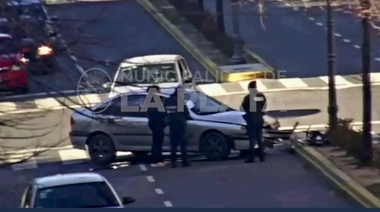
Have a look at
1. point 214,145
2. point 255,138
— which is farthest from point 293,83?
point 214,145

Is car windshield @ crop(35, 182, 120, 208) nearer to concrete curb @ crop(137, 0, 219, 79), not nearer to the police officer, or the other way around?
the police officer

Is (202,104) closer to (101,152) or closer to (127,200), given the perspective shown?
(101,152)

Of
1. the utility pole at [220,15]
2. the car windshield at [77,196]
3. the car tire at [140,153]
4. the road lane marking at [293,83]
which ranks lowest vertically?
the car windshield at [77,196]

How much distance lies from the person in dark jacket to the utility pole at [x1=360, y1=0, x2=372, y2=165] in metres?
2.02

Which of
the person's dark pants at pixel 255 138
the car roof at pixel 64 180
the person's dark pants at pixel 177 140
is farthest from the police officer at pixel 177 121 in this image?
the car roof at pixel 64 180

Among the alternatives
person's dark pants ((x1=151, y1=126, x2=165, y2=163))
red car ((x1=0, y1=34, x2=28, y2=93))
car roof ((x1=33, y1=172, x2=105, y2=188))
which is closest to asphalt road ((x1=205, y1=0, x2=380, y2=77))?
person's dark pants ((x1=151, y1=126, x2=165, y2=163))

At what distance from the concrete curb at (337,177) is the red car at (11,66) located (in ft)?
14.9

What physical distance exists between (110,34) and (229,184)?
3170mm

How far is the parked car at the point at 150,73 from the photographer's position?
25.9 feet

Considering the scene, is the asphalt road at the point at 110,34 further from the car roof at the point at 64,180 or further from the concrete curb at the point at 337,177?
the concrete curb at the point at 337,177

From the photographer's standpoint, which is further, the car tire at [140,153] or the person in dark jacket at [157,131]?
the car tire at [140,153]

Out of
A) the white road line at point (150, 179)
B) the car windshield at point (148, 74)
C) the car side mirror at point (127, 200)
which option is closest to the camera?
the car windshield at point (148, 74)

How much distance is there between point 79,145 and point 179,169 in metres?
1.38

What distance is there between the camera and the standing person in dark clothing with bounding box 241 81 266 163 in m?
11.2
